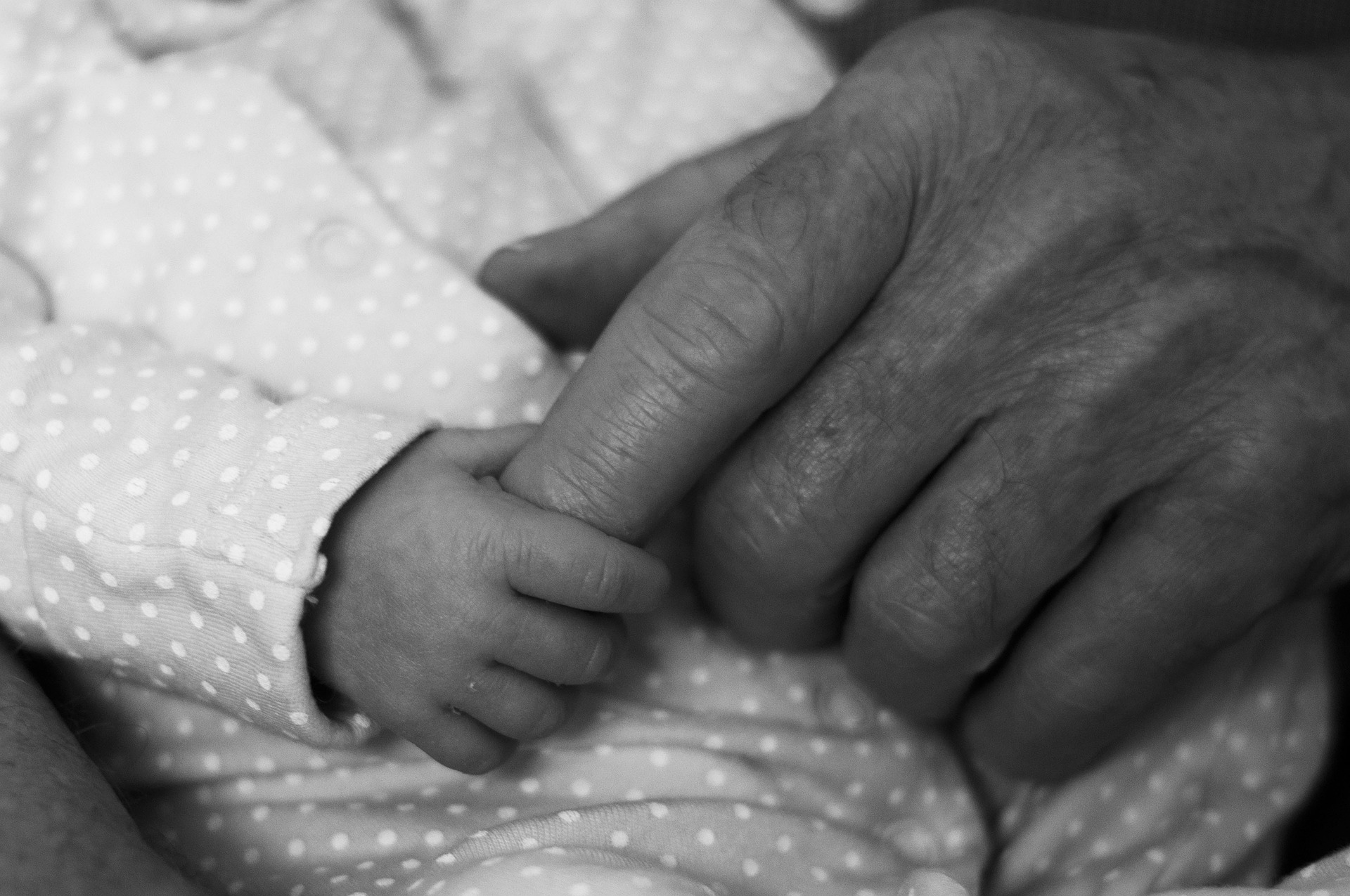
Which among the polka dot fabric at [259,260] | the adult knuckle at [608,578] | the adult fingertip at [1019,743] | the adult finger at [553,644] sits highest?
the polka dot fabric at [259,260]

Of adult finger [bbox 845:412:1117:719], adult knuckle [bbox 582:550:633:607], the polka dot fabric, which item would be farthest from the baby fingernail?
the polka dot fabric

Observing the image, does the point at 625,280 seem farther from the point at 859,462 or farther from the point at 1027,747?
the point at 1027,747

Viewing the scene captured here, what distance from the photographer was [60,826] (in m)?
0.66

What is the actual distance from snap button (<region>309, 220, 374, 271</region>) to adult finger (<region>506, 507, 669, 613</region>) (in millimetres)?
279

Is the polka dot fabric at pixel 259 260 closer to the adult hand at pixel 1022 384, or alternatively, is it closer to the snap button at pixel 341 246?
the snap button at pixel 341 246

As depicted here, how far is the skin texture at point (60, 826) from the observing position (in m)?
0.63

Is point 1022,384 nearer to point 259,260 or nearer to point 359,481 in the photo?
point 359,481

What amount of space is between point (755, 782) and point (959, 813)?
0.56 feet

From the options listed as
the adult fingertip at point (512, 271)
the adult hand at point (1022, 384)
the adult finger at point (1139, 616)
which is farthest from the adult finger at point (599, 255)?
the adult finger at point (1139, 616)

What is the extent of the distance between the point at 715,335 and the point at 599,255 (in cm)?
18

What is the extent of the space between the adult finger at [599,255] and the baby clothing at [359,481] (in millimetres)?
33

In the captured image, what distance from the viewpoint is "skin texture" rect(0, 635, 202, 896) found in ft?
2.06

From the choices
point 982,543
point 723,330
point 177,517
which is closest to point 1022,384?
point 982,543

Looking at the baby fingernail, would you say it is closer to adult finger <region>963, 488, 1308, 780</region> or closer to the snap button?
adult finger <region>963, 488, 1308, 780</region>
